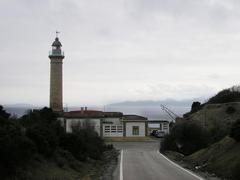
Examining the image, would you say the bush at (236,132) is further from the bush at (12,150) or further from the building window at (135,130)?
the building window at (135,130)

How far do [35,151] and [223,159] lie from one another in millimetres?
10736

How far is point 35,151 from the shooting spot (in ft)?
83.1

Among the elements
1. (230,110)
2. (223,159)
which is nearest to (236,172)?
(223,159)

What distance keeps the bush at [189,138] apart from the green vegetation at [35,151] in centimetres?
1356

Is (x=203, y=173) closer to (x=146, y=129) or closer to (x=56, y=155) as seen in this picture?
(x=56, y=155)

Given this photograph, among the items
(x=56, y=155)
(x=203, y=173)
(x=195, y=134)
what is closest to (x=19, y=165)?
(x=56, y=155)

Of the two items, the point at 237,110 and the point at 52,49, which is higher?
the point at 52,49

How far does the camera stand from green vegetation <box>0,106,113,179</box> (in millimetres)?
20344

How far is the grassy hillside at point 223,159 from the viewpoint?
87.2 ft

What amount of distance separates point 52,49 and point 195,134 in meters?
57.2

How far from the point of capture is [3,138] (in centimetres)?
2009

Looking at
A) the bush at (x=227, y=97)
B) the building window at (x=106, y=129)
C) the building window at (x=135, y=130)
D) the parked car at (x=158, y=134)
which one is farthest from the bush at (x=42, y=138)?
the building window at (x=135, y=130)

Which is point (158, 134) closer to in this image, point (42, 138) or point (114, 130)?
point (114, 130)

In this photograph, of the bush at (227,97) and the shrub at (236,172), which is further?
the bush at (227,97)
